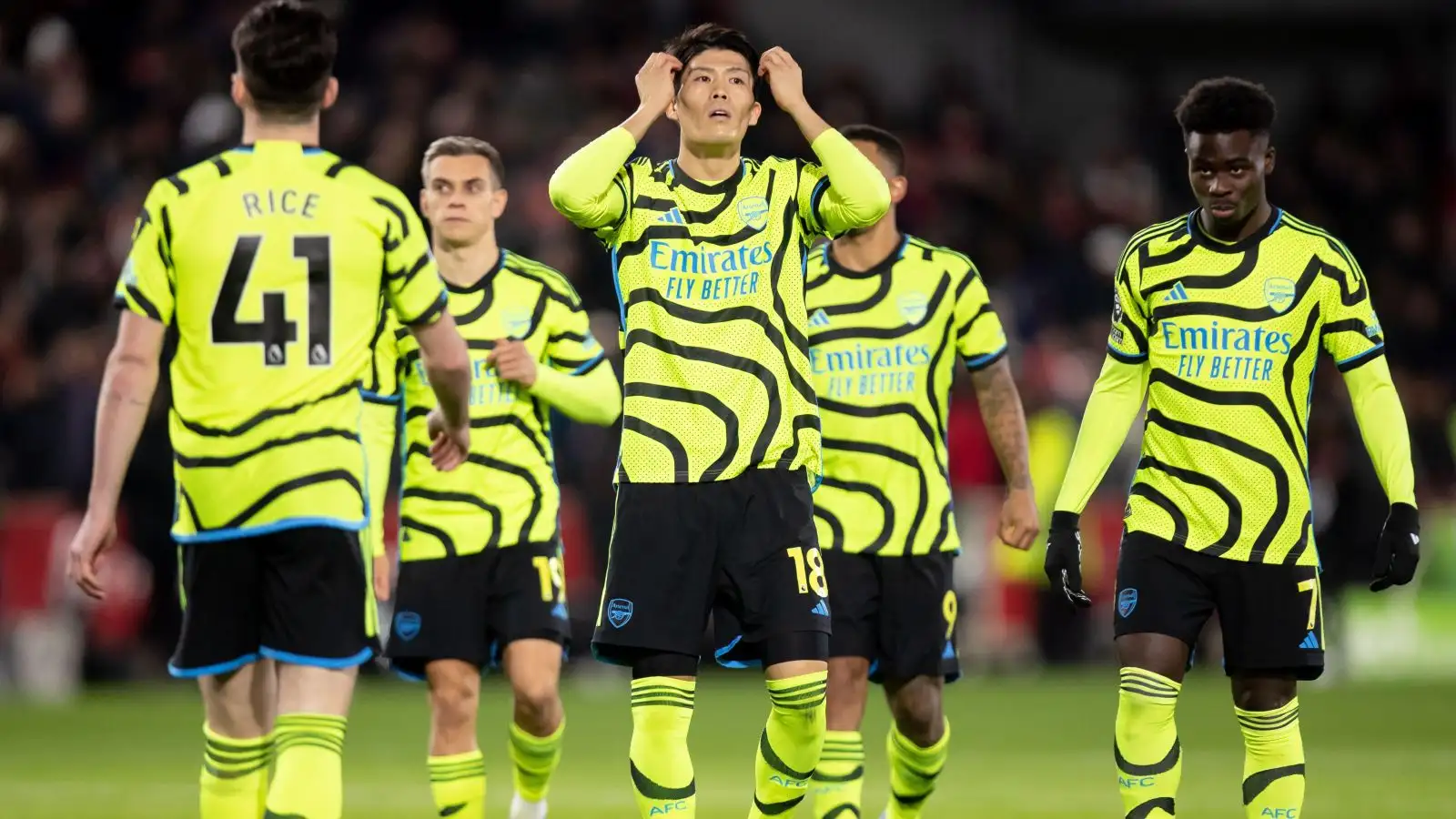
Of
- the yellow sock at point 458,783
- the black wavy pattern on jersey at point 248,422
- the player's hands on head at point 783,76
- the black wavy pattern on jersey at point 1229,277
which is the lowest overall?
the yellow sock at point 458,783

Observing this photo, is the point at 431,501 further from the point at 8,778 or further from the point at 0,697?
the point at 0,697

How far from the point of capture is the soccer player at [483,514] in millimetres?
7762

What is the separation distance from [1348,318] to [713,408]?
2047 mm

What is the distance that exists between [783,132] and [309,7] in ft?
47.7

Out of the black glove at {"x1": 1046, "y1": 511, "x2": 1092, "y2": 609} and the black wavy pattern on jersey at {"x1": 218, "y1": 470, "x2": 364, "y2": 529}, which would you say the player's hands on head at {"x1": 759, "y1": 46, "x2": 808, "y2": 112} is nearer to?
the black glove at {"x1": 1046, "y1": 511, "x2": 1092, "y2": 609}

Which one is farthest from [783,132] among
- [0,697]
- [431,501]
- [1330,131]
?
[431,501]

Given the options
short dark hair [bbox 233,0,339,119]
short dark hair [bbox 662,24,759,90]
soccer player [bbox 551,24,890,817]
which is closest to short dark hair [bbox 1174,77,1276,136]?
soccer player [bbox 551,24,890,817]

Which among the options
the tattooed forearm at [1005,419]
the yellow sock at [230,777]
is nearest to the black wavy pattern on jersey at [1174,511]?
the tattooed forearm at [1005,419]

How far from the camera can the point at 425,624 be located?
779 cm

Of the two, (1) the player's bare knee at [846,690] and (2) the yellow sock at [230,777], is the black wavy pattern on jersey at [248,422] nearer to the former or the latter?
(2) the yellow sock at [230,777]

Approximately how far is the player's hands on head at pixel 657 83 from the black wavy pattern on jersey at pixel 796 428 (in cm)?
104

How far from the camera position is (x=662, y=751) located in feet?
21.0

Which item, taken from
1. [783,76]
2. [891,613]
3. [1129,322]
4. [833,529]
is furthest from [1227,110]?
[891,613]

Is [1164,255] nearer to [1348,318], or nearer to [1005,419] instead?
[1348,318]
